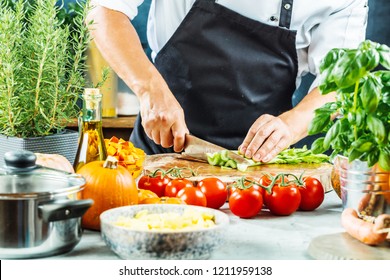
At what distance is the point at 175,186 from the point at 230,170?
55cm

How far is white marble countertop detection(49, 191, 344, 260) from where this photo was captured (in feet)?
3.89

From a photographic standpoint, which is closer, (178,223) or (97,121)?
(178,223)

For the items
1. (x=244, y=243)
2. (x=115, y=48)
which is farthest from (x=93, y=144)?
A: (x=115, y=48)

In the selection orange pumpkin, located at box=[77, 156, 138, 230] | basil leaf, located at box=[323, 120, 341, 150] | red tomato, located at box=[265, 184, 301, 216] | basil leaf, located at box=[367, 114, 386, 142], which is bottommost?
red tomato, located at box=[265, 184, 301, 216]

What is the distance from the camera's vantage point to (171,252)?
3.57 feet

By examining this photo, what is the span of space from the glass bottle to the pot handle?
355 millimetres

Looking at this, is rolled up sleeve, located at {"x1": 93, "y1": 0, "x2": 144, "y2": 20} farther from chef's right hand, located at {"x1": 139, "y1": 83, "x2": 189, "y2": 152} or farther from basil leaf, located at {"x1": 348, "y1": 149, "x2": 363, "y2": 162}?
basil leaf, located at {"x1": 348, "y1": 149, "x2": 363, "y2": 162}

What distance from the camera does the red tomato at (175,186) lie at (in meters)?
1.48

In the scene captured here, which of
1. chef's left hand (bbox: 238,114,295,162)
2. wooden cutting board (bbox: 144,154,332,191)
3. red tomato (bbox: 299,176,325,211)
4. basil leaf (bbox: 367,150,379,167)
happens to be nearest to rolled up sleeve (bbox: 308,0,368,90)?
chef's left hand (bbox: 238,114,295,162)

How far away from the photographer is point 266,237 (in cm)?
130

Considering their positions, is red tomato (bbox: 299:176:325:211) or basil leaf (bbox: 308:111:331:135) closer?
basil leaf (bbox: 308:111:331:135)
